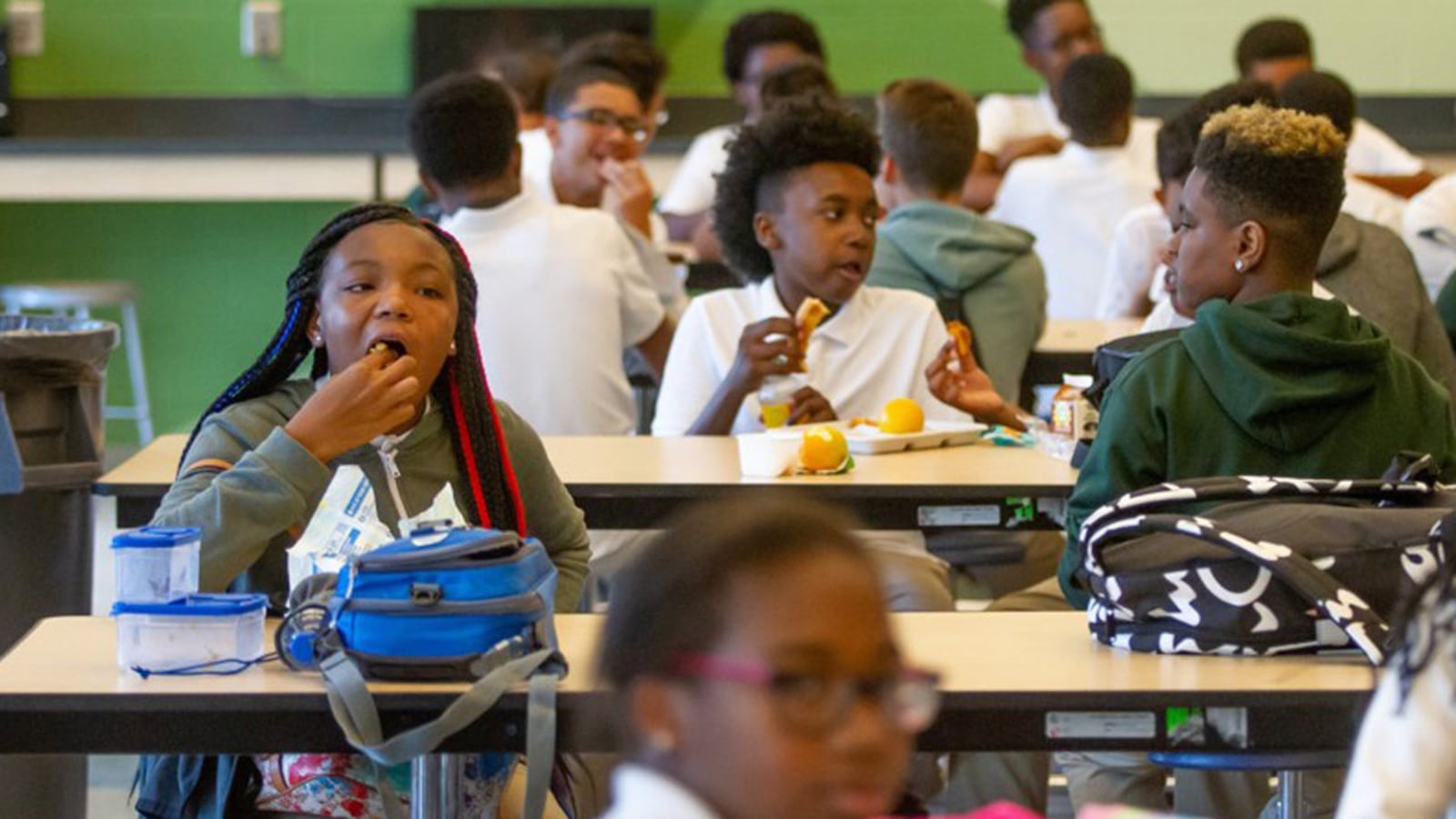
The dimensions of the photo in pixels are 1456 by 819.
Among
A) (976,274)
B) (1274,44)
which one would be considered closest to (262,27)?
(1274,44)

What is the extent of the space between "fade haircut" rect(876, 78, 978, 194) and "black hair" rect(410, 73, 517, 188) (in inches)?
38.4

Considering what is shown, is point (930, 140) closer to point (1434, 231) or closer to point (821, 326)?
point (821, 326)

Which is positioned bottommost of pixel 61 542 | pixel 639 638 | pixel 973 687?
pixel 61 542

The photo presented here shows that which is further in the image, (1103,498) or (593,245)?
(593,245)

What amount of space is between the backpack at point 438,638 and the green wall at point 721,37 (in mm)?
7337

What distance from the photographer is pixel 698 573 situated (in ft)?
4.96

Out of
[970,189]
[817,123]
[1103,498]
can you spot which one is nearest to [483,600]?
[1103,498]

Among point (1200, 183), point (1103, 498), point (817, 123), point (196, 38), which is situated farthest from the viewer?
point (196, 38)

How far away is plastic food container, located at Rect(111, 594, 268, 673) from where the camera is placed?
2.44 m

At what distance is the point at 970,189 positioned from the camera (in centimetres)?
770

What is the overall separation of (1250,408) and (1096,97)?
13.7 feet

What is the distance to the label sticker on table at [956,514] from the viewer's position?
12.2ft

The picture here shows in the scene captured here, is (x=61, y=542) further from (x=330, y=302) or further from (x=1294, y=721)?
(x=1294, y=721)

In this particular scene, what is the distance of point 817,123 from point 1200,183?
62.3 inches
